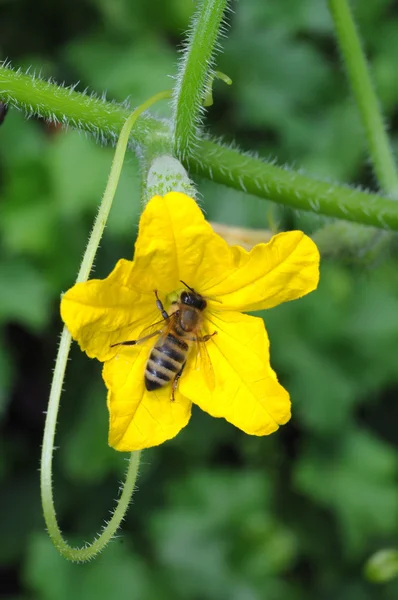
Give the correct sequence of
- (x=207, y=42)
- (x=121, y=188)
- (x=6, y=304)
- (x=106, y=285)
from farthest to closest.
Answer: (x=121, y=188) → (x=6, y=304) → (x=207, y=42) → (x=106, y=285)

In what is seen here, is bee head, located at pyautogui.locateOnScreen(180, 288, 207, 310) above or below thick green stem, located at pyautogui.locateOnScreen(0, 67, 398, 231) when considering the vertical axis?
below

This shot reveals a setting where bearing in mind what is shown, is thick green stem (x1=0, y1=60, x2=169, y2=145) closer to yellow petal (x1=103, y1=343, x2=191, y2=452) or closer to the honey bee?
the honey bee

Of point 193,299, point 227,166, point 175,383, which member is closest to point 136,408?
point 175,383

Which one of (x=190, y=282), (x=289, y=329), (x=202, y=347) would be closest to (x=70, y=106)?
(x=190, y=282)

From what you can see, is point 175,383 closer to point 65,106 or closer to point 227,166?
point 227,166

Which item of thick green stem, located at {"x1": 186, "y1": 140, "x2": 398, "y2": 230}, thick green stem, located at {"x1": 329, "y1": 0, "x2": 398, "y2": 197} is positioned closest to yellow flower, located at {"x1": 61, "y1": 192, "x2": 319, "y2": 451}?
thick green stem, located at {"x1": 186, "y1": 140, "x2": 398, "y2": 230}

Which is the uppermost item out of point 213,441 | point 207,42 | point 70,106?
point 207,42

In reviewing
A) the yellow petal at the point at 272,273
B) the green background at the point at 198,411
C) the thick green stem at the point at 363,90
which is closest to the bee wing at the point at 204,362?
the yellow petal at the point at 272,273

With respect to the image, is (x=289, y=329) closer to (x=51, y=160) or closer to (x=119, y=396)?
(x=51, y=160)
